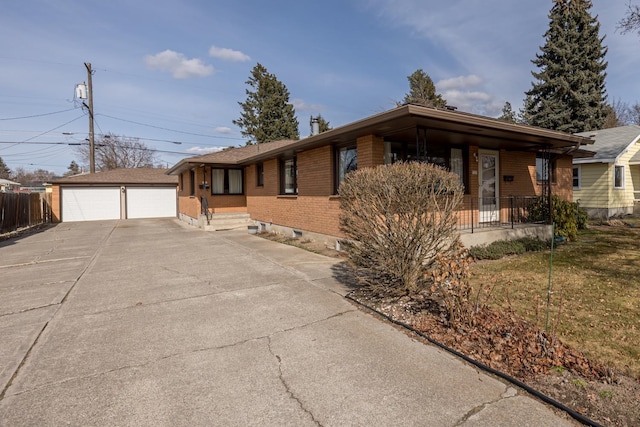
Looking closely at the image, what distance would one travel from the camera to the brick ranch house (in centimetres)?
723

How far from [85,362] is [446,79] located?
3459cm

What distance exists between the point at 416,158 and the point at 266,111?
31726mm

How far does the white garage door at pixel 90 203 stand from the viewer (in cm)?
2178

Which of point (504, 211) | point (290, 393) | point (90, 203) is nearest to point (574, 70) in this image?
point (504, 211)

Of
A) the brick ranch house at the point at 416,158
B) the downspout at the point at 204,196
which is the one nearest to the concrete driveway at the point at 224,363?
the brick ranch house at the point at 416,158

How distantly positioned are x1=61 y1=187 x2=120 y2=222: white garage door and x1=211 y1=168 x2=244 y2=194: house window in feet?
36.0

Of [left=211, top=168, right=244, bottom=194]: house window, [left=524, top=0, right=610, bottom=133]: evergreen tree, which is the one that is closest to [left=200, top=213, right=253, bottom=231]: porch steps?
[left=211, top=168, right=244, bottom=194]: house window

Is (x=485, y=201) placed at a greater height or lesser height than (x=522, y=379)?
greater

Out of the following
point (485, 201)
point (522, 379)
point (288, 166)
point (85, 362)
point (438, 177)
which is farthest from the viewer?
point (288, 166)

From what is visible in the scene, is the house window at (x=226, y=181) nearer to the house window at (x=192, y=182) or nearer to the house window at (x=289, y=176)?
the house window at (x=192, y=182)

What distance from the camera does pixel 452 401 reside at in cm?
260

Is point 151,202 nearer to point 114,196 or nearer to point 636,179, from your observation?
point 114,196

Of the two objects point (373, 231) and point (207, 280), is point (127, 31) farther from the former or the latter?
point (373, 231)

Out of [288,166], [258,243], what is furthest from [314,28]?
[258,243]
